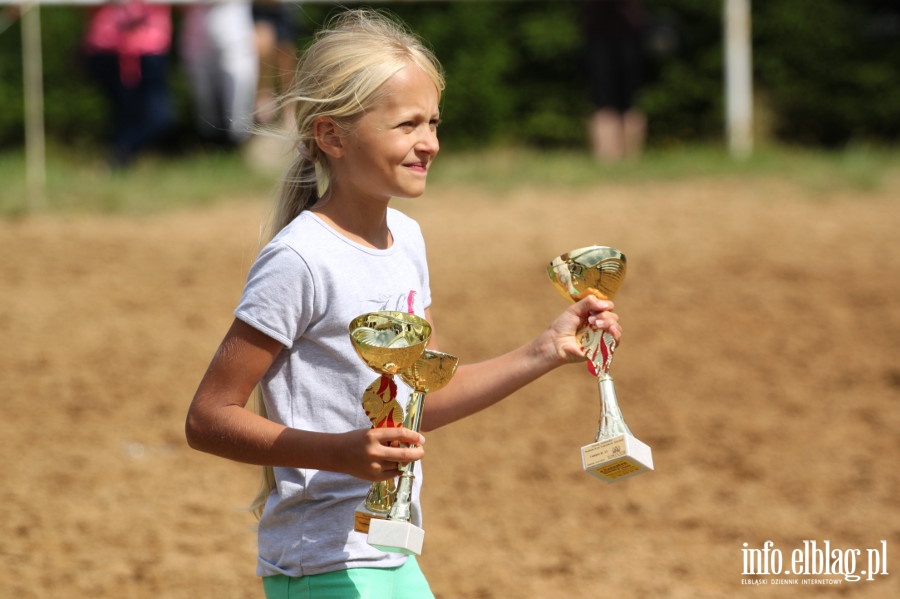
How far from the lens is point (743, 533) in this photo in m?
5.03

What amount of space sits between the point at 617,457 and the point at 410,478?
0.40 m

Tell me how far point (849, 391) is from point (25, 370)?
410 centimetres

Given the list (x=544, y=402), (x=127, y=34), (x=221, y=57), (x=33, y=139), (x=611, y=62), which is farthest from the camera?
(x=611, y=62)

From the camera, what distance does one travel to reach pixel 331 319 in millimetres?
2498

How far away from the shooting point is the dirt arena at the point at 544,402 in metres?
4.78

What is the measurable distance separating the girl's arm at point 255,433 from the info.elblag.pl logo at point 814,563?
269 centimetres

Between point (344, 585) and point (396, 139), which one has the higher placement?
point (396, 139)

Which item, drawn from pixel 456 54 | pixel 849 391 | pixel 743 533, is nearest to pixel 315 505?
pixel 743 533

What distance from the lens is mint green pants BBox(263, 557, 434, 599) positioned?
2.53 metres

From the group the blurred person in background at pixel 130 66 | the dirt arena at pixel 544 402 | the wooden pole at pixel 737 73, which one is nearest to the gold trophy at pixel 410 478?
the dirt arena at pixel 544 402

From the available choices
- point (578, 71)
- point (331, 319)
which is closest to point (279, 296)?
point (331, 319)

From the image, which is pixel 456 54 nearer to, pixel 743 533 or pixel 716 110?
pixel 716 110

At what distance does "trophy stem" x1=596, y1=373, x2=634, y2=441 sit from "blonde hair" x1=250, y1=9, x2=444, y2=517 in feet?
2.17

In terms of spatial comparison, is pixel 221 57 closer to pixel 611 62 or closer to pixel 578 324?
pixel 611 62
